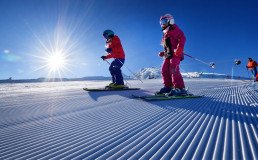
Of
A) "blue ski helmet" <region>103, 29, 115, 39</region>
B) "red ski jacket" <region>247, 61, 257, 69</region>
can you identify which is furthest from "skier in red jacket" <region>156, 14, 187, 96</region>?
"red ski jacket" <region>247, 61, 257, 69</region>

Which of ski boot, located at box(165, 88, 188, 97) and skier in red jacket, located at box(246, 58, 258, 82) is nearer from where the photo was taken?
ski boot, located at box(165, 88, 188, 97)

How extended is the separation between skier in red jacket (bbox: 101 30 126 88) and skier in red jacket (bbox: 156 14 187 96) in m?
3.08

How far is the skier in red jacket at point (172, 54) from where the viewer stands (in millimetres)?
6047

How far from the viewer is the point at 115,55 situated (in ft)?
31.4

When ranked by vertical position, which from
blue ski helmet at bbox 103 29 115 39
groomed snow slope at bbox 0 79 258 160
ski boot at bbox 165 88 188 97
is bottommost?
groomed snow slope at bbox 0 79 258 160

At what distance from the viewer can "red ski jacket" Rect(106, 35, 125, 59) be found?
945 cm

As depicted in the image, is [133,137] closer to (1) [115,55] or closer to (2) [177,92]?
(2) [177,92]

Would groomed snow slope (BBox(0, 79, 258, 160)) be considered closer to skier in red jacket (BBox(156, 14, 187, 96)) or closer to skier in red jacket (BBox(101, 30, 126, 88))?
skier in red jacket (BBox(156, 14, 187, 96))

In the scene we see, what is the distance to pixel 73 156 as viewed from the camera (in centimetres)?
185

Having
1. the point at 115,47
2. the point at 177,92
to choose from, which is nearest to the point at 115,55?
the point at 115,47

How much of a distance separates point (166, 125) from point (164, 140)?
2.02 feet

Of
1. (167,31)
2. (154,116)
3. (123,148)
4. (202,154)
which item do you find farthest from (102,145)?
(167,31)

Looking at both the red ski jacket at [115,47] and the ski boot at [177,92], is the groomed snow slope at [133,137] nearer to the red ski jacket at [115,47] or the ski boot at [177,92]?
the ski boot at [177,92]

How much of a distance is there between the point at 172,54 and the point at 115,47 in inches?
142
